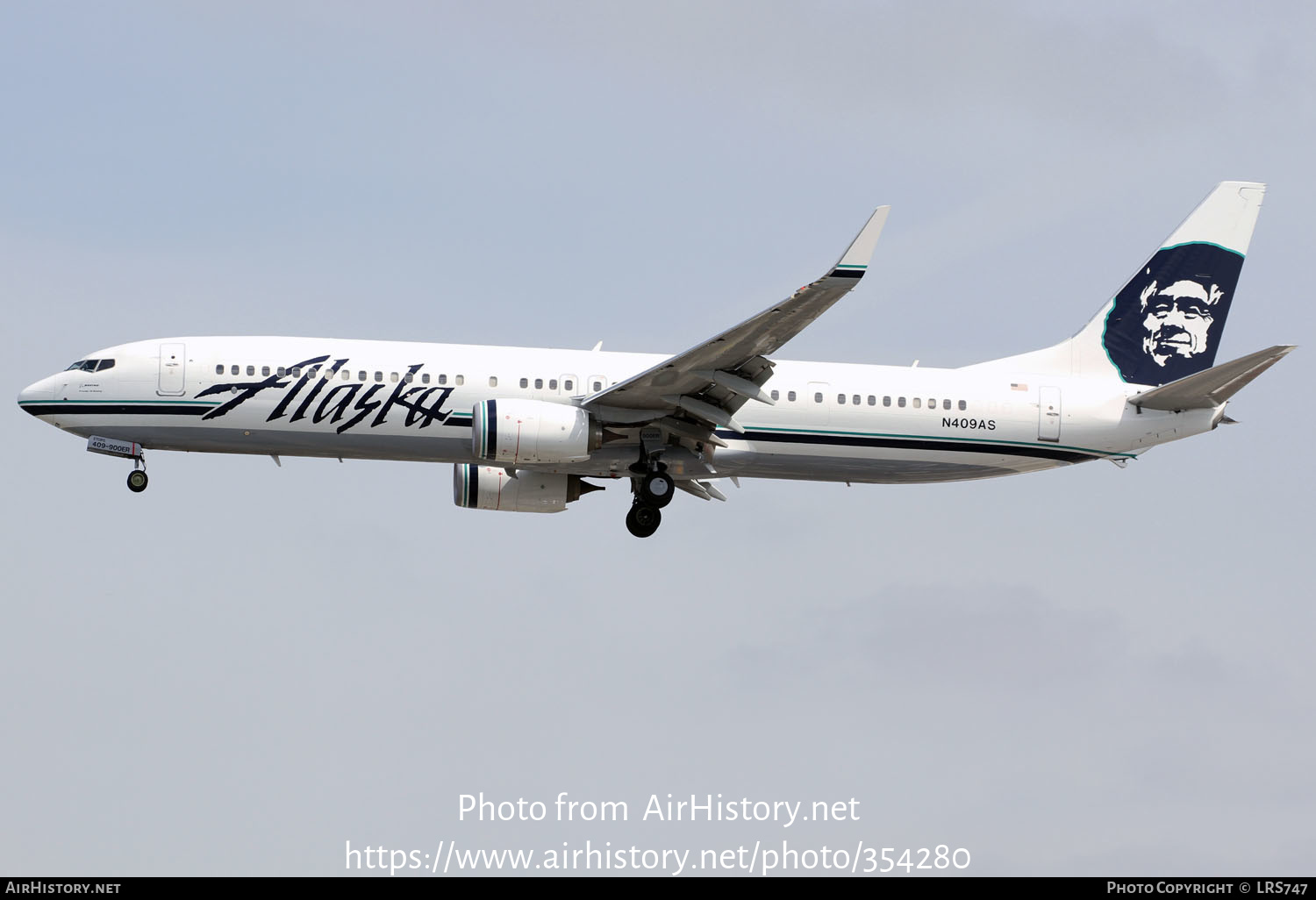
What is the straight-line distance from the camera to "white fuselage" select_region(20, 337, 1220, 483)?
118 feet

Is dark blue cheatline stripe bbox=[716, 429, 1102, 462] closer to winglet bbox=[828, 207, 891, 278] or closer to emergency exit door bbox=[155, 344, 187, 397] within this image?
winglet bbox=[828, 207, 891, 278]

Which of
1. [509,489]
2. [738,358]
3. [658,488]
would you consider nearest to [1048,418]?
[738,358]

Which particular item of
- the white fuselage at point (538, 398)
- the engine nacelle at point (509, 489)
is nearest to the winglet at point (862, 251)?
the white fuselage at point (538, 398)

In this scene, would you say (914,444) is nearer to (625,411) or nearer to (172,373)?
(625,411)

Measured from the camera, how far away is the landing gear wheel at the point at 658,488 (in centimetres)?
3719

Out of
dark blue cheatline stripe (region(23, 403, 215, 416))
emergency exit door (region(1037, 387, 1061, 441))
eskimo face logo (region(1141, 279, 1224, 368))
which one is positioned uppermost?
eskimo face logo (region(1141, 279, 1224, 368))

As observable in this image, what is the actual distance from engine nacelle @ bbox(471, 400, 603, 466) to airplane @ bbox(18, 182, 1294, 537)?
4 centimetres

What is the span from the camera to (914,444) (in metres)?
37.7

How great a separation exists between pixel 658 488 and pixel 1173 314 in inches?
573

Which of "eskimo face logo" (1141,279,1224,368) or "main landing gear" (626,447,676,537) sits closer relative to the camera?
"main landing gear" (626,447,676,537)

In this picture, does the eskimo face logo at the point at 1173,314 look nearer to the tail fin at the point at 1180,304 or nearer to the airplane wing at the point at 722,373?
the tail fin at the point at 1180,304

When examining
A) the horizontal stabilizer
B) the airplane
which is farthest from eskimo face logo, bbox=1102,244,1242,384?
the horizontal stabilizer

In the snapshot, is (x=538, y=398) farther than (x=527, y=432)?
Yes

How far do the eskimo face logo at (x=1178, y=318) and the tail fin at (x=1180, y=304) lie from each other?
22mm
